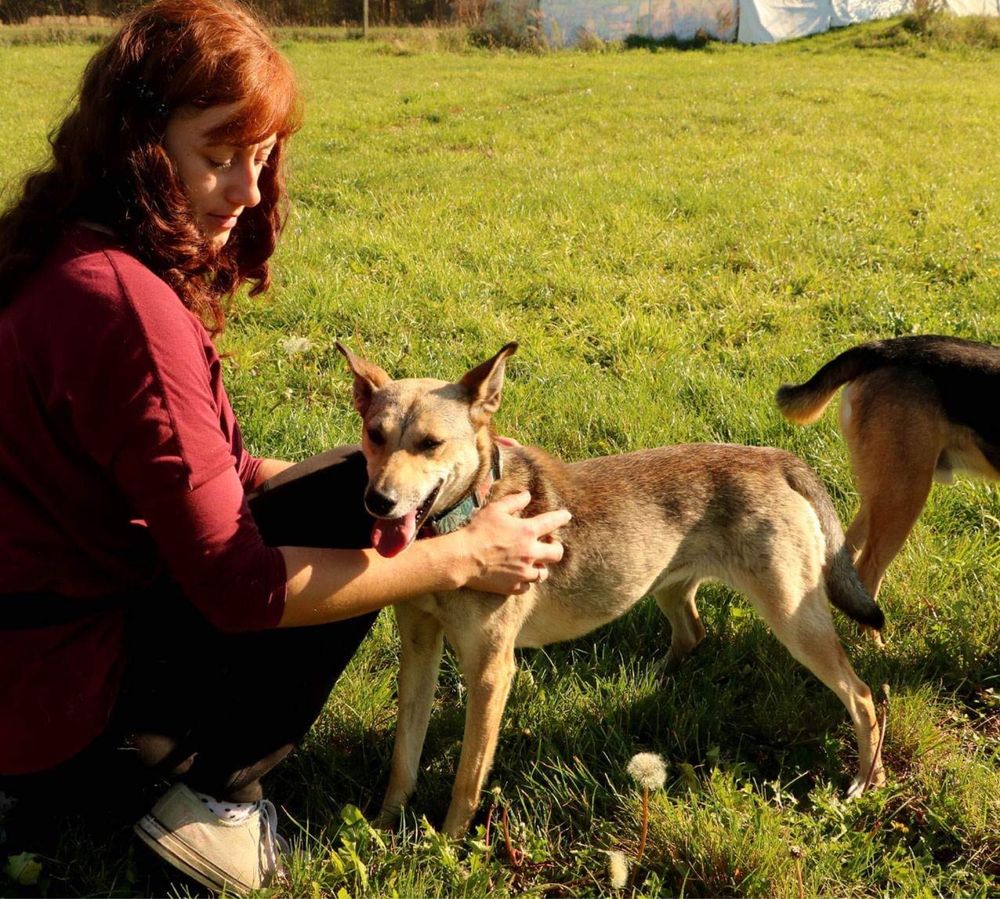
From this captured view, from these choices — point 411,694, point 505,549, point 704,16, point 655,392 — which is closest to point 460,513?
point 505,549

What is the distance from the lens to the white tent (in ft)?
81.1

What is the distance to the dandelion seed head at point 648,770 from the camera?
2.75 metres

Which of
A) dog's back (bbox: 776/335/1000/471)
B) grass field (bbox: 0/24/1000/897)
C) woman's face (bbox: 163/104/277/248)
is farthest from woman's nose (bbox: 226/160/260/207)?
dog's back (bbox: 776/335/1000/471)

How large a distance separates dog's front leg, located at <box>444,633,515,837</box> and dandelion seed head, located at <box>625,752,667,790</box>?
44 cm

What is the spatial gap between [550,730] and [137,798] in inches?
51.9

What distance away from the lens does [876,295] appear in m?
6.28

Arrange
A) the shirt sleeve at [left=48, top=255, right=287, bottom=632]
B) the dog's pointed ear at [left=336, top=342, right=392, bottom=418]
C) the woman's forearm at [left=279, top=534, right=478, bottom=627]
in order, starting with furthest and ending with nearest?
the dog's pointed ear at [left=336, top=342, right=392, bottom=418] → the woman's forearm at [left=279, top=534, right=478, bottom=627] → the shirt sleeve at [left=48, top=255, right=287, bottom=632]

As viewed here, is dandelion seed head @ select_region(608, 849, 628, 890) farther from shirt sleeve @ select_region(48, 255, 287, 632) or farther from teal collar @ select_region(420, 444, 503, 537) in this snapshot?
shirt sleeve @ select_region(48, 255, 287, 632)

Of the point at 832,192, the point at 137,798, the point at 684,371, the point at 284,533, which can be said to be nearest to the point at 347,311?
the point at 684,371

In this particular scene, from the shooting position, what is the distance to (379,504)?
256 centimetres

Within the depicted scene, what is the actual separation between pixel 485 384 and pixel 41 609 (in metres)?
1.45

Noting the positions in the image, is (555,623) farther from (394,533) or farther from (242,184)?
(242,184)

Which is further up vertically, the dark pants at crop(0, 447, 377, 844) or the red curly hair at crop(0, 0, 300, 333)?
the red curly hair at crop(0, 0, 300, 333)

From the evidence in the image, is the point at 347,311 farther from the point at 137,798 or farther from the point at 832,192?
the point at 832,192
